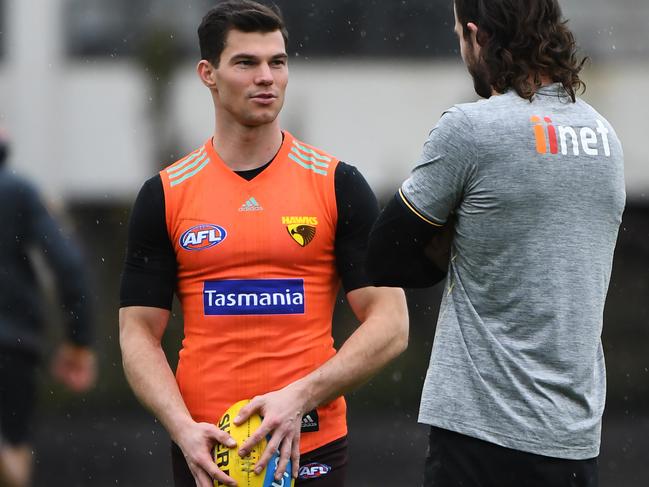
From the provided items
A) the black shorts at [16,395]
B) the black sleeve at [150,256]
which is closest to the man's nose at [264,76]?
the black sleeve at [150,256]

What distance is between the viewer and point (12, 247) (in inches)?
273

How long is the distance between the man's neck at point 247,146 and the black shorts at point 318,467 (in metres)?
0.92

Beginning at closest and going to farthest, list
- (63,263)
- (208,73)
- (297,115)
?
(208,73) < (63,263) < (297,115)

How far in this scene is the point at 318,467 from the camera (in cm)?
396

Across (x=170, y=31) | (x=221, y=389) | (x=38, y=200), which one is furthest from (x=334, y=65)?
(x=221, y=389)

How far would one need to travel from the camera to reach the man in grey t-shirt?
3.25m

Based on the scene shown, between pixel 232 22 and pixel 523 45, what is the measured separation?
3.83 feet

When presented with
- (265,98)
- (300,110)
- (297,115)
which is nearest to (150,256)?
(265,98)

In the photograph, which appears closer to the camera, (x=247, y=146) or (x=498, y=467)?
(x=498, y=467)

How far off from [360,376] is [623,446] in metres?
11.9

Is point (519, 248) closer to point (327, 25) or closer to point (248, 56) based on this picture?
point (248, 56)

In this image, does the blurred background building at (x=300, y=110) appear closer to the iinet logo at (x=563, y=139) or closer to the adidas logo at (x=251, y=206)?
the adidas logo at (x=251, y=206)

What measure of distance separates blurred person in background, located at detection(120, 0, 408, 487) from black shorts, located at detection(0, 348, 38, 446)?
3.22m

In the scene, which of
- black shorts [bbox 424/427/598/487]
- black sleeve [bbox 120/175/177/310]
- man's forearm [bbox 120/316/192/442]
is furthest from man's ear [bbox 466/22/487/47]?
man's forearm [bbox 120/316/192/442]
